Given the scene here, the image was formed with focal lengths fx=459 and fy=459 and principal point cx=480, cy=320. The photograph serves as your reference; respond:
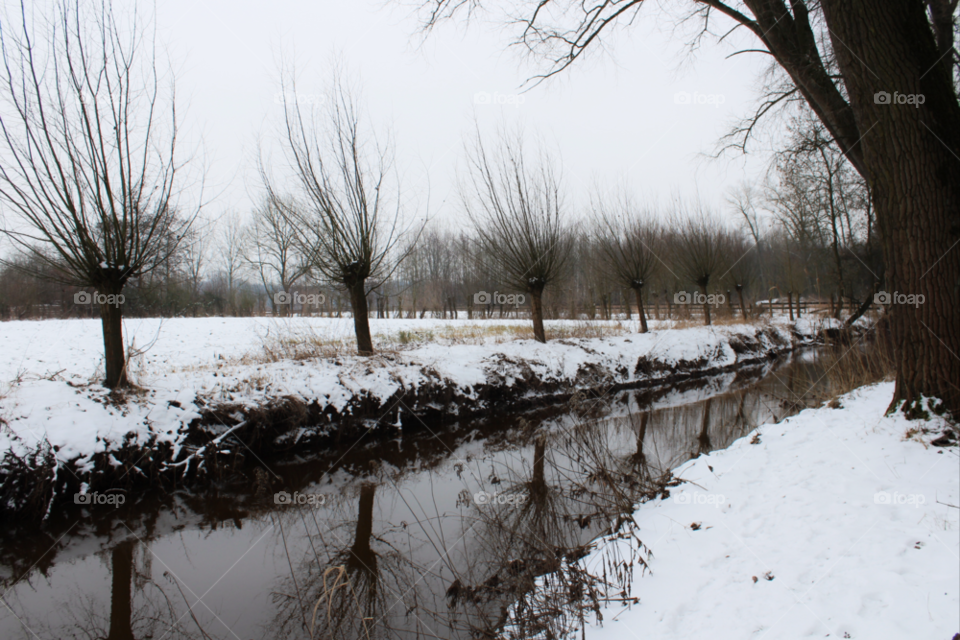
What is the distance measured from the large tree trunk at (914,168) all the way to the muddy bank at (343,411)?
3188 millimetres

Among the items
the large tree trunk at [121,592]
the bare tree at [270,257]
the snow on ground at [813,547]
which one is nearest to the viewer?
the snow on ground at [813,547]

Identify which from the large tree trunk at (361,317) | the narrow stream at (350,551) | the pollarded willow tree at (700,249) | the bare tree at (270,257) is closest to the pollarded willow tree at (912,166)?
the narrow stream at (350,551)

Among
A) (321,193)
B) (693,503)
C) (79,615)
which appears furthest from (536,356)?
(79,615)

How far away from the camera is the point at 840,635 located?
219 cm

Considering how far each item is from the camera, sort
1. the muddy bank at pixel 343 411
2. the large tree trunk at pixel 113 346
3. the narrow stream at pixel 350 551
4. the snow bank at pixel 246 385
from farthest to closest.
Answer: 1. the large tree trunk at pixel 113 346
2. the snow bank at pixel 246 385
3. the muddy bank at pixel 343 411
4. the narrow stream at pixel 350 551

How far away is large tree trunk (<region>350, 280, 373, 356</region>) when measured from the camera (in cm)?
1046

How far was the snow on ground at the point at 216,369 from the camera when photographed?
19.8ft

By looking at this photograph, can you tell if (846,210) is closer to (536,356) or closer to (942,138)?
(536,356)

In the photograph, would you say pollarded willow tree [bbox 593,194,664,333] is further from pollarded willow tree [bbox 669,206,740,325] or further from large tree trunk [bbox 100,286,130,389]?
large tree trunk [bbox 100,286,130,389]

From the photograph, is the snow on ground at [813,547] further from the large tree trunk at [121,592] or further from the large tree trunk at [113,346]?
the large tree trunk at [113,346]

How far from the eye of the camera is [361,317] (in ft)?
35.0

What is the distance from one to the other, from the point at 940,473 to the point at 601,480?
2771 millimetres

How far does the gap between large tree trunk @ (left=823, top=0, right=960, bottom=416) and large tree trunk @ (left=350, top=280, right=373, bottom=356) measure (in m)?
8.90

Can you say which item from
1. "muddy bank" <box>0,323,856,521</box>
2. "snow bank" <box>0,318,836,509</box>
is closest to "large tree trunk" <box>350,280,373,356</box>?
"snow bank" <box>0,318,836,509</box>
